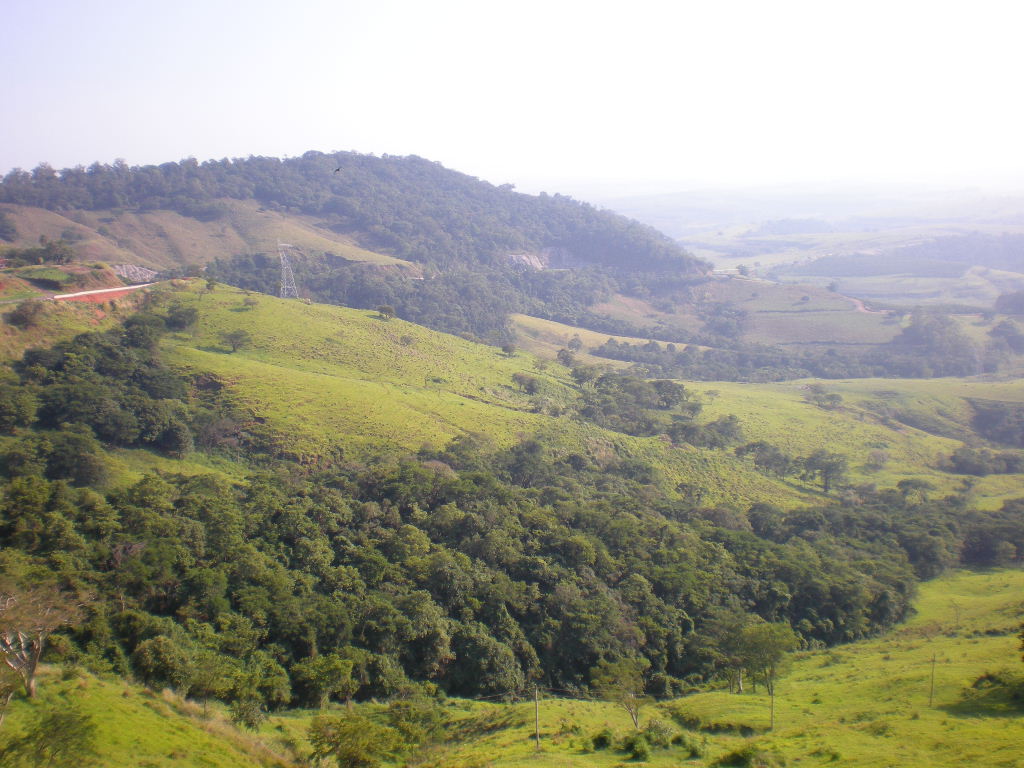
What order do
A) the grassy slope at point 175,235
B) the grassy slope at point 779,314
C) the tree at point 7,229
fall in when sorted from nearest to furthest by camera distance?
the tree at point 7,229 < the grassy slope at point 175,235 < the grassy slope at point 779,314

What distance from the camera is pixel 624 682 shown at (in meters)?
21.2

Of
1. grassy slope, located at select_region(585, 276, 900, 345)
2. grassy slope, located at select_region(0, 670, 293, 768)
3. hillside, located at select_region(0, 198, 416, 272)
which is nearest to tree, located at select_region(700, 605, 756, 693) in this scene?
grassy slope, located at select_region(0, 670, 293, 768)

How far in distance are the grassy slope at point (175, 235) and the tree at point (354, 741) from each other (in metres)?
91.9

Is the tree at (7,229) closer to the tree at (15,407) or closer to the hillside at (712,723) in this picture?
the tree at (15,407)

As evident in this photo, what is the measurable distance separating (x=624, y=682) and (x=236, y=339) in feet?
134

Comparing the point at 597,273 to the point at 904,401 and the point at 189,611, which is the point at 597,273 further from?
the point at 189,611

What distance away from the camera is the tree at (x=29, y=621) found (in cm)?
1484

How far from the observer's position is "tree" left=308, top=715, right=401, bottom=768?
48.9 feet

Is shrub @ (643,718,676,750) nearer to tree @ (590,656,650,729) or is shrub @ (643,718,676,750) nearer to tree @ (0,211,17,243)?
tree @ (590,656,650,729)

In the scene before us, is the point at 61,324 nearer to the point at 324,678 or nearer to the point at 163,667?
the point at 163,667

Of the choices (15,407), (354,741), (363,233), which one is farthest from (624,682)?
(363,233)

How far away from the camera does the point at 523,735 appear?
18.8 meters

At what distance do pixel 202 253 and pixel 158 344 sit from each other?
69.5 metres

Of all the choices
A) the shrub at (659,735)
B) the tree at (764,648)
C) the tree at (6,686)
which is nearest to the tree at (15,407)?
the tree at (6,686)
